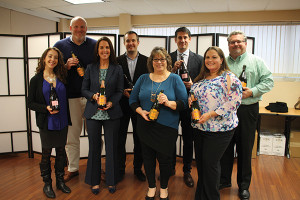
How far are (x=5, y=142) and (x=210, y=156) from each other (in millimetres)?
3346

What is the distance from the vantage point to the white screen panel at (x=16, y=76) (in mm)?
3662

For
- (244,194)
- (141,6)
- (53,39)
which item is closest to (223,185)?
(244,194)

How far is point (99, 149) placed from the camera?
2.61 m

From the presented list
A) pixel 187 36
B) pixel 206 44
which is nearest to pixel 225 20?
pixel 206 44

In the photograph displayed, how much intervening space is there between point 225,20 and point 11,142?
565 cm

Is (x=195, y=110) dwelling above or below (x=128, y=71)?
below

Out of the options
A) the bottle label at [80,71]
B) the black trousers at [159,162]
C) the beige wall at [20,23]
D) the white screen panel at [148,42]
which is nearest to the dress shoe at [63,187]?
the black trousers at [159,162]

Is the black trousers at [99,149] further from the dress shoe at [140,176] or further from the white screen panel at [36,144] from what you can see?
the white screen panel at [36,144]

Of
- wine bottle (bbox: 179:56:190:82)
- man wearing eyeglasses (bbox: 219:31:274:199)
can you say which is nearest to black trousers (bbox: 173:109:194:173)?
wine bottle (bbox: 179:56:190:82)

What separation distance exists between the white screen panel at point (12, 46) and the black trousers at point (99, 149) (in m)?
1.99

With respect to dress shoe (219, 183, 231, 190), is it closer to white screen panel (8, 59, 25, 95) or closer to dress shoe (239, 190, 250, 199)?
dress shoe (239, 190, 250, 199)

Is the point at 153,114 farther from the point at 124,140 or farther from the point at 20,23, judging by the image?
the point at 20,23

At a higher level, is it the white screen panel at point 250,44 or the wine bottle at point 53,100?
the white screen panel at point 250,44

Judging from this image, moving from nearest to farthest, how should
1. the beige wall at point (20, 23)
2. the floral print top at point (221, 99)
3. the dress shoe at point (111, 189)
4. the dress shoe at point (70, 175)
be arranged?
1. the floral print top at point (221, 99)
2. the dress shoe at point (111, 189)
3. the dress shoe at point (70, 175)
4. the beige wall at point (20, 23)
